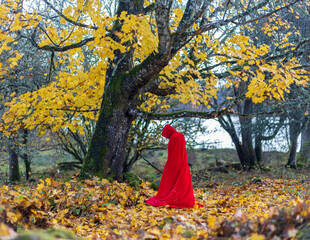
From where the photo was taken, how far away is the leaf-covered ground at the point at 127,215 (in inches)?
99.5

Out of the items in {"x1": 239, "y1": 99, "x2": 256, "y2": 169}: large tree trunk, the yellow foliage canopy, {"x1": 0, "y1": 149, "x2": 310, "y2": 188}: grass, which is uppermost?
the yellow foliage canopy

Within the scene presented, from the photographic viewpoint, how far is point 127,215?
5.25m

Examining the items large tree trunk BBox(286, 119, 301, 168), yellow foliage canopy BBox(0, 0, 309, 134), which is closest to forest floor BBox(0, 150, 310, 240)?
yellow foliage canopy BBox(0, 0, 309, 134)

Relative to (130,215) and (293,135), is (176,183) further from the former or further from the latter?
(293,135)

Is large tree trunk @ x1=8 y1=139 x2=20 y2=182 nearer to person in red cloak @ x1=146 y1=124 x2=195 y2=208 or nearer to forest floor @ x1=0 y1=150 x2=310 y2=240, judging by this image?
forest floor @ x1=0 y1=150 x2=310 y2=240

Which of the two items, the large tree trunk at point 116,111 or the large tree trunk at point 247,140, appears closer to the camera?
the large tree trunk at point 116,111

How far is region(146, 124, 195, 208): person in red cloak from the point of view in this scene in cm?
648

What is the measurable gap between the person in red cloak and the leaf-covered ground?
13.0 inches

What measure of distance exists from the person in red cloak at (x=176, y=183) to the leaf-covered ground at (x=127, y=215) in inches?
13.0

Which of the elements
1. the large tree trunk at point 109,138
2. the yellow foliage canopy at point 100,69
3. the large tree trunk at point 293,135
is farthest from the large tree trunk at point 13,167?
the large tree trunk at point 293,135

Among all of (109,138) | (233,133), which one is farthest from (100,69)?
(233,133)

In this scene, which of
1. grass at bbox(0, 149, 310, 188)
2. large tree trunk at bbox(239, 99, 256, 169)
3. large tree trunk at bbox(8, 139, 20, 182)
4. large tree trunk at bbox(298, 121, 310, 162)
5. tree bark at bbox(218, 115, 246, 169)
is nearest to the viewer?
grass at bbox(0, 149, 310, 188)

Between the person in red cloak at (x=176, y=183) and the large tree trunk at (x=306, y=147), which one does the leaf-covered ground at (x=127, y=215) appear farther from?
the large tree trunk at (x=306, y=147)

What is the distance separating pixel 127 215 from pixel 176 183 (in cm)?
165
